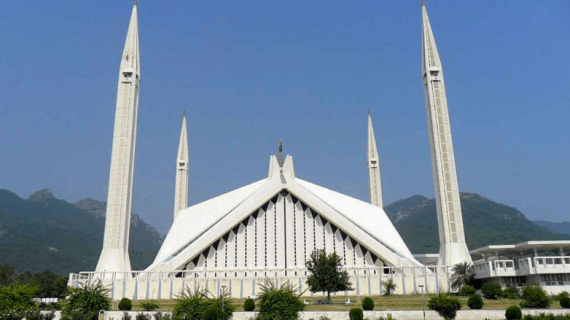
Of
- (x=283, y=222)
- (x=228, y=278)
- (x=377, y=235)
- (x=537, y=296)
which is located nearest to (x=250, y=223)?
(x=283, y=222)

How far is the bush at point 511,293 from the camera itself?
21.9 metres

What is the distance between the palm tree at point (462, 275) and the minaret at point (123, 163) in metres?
16.4

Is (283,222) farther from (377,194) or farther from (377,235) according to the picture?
(377,194)

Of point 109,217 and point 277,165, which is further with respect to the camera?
point 277,165

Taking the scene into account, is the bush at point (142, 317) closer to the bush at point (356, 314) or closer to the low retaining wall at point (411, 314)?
the low retaining wall at point (411, 314)

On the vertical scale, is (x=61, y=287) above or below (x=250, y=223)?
below

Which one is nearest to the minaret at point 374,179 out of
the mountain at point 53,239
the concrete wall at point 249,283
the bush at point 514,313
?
the concrete wall at point 249,283

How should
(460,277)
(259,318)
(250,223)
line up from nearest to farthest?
1. (259,318)
2. (460,277)
3. (250,223)

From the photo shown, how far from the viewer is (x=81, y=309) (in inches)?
763

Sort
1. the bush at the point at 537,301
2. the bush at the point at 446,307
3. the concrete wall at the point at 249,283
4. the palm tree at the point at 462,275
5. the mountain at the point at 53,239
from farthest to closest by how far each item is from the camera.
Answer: the mountain at the point at 53,239 < the concrete wall at the point at 249,283 < the palm tree at the point at 462,275 < the bush at the point at 537,301 < the bush at the point at 446,307

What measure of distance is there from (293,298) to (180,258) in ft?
35.1

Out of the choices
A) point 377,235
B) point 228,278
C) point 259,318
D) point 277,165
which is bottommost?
point 259,318

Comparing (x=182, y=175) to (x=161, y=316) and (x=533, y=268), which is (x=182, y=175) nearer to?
(x=161, y=316)

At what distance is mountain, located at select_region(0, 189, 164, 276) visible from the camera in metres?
95.6
